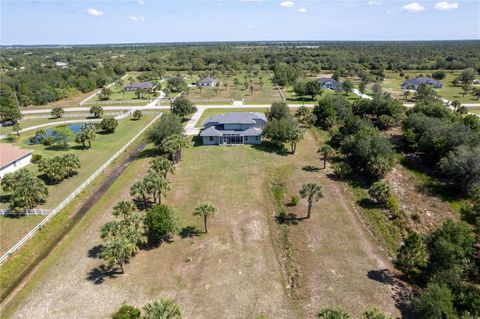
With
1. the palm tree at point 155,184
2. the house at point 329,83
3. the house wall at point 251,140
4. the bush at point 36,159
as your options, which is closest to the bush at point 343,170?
the house wall at point 251,140

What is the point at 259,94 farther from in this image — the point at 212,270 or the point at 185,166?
A: the point at 212,270

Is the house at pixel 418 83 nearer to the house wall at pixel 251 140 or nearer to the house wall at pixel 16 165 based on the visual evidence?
the house wall at pixel 251 140

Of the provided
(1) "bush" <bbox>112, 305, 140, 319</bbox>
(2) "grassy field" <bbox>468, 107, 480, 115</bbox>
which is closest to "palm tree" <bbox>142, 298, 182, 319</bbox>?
(1) "bush" <bbox>112, 305, 140, 319</bbox>

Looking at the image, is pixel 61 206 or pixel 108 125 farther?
pixel 108 125

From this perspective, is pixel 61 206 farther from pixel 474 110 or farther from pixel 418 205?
pixel 474 110

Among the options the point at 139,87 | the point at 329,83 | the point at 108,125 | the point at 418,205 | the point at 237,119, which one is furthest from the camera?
the point at 329,83

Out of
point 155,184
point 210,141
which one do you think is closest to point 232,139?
point 210,141
